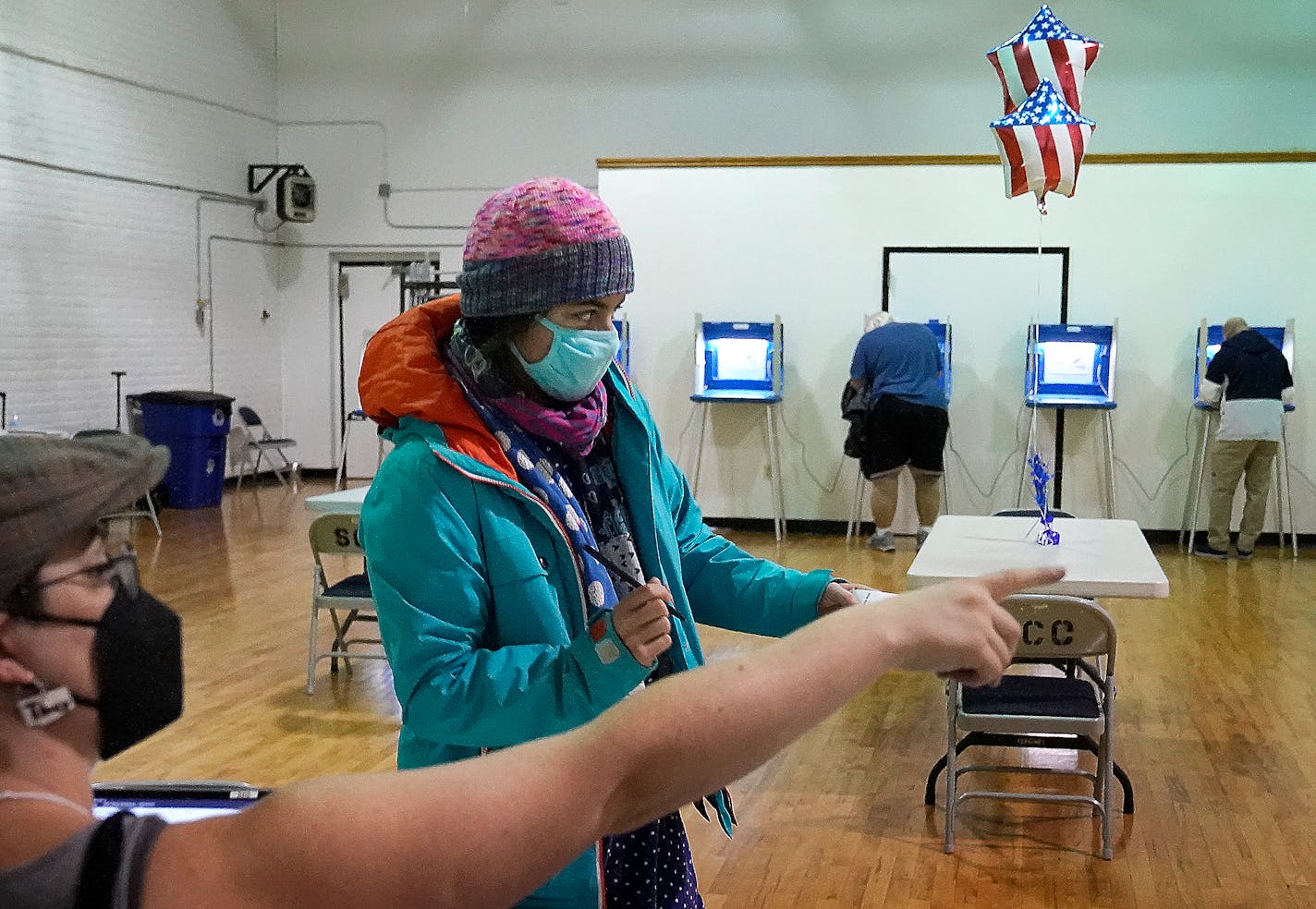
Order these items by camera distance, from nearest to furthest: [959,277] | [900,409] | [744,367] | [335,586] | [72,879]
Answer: [72,879]
[335,586]
[900,409]
[959,277]
[744,367]

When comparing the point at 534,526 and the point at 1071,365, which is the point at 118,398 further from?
the point at 534,526

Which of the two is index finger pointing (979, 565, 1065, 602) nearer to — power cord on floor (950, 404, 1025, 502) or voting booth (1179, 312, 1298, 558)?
voting booth (1179, 312, 1298, 558)

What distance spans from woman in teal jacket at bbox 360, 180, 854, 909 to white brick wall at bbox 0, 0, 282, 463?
9106mm

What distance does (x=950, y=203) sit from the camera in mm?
9367

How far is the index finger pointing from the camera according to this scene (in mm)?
973

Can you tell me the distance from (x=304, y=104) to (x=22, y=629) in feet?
42.3

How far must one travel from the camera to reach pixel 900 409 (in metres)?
8.69

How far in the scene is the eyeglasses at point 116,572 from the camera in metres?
0.73

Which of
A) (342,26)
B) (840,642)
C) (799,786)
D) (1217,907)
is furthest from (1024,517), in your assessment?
(342,26)

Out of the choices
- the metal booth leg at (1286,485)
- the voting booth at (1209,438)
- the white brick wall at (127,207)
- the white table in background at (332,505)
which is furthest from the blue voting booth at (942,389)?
the white brick wall at (127,207)

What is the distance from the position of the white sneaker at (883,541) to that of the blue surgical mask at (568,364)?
7.51m

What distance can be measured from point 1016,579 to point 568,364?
0.74 m

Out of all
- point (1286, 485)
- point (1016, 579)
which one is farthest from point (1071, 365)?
point (1016, 579)

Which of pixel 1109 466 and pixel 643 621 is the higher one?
pixel 643 621
